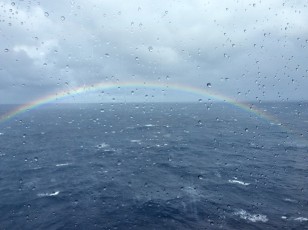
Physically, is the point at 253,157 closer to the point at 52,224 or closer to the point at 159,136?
the point at 159,136

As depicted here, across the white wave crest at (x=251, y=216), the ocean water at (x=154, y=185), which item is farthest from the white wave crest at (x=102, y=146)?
the white wave crest at (x=251, y=216)

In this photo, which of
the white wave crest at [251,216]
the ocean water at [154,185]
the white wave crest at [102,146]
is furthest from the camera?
the white wave crest at [102,146]

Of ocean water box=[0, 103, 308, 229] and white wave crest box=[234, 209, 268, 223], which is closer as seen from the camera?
white wave crest box=[234, 209, 268, 223]

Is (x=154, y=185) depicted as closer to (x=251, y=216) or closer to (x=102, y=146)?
(x=251, y=216)

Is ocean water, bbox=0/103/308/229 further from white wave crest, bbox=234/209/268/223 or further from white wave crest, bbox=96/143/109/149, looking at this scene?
white wave crest, bbox=96/143/109/149

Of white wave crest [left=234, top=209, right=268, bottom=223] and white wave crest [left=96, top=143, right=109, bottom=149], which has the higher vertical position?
white wave crest [left=96, top=143, right=109, bottom=149]

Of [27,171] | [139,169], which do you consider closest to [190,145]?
[139,169]

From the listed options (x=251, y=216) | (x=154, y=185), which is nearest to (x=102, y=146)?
(x=154, y=185)

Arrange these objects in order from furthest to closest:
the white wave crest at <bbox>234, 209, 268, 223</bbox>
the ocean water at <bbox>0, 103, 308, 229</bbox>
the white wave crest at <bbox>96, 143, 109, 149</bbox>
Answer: the white wave crest at <bbox>96, 143, 109, 149</bbox>, the ocean water at <bbox>0, 103, 308, 229</bbox>, the white wave crest at <bbox>234, 209, 268, 223</bbox>

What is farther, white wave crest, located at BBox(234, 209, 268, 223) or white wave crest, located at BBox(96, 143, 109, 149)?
white wave crest, located at BBox(96, 143, 109, 149)

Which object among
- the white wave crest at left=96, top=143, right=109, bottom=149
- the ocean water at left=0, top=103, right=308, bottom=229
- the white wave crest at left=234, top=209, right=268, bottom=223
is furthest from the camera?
the white wave crest at left=96, top=143, right=109, bottom=149

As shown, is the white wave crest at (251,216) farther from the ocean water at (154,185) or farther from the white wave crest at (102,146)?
the white wave crest at (102,146)

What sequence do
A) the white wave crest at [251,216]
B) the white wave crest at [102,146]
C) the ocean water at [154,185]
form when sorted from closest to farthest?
the white wave crest at [251,216] < the ocean water at [154,185] < the white wave crest at [102,146]

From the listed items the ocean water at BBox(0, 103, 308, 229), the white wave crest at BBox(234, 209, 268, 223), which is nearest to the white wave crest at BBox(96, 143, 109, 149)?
the ocean water at BBox(0, 103, 308, 229)
